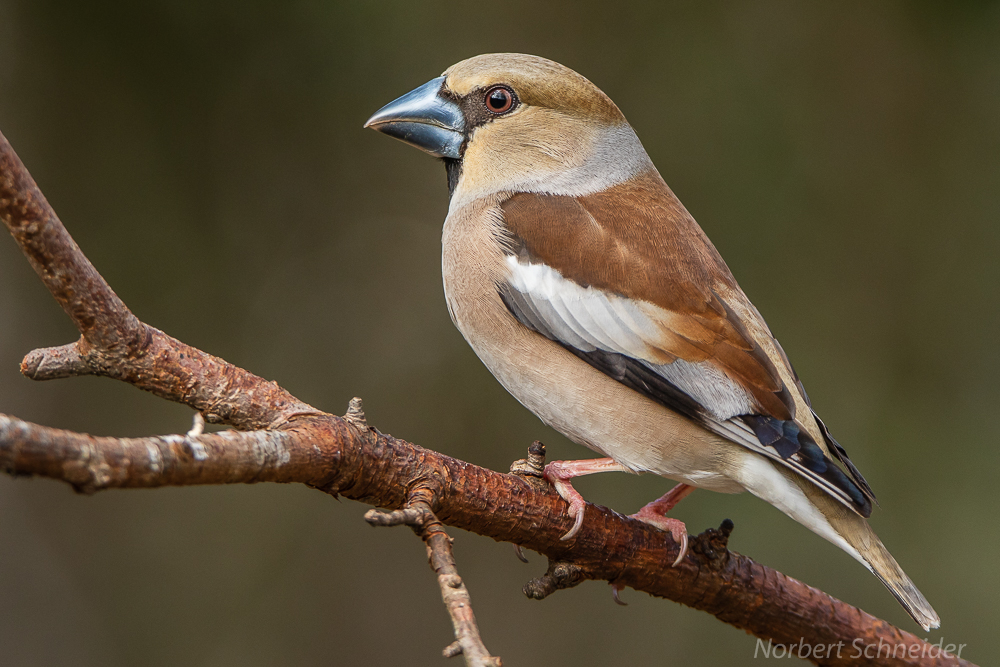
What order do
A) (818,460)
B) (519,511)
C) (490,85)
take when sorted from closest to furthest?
(519,511), (818,460), (490,85)

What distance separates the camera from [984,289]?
5625 mm

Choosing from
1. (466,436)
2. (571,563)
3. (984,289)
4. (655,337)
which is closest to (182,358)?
(571,563)

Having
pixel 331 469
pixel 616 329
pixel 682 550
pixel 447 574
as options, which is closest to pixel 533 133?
pixel 616 329

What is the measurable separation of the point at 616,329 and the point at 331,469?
1215 mm

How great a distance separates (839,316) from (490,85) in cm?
322

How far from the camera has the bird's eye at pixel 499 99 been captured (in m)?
3.57

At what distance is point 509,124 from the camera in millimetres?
3580

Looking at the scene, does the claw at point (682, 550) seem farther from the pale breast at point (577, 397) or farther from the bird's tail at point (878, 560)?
the bird's tail at point (878, 560)

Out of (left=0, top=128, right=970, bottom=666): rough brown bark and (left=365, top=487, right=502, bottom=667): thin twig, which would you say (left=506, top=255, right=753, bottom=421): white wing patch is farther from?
(left=365, top=487, right=502, bottom=667): thin twig

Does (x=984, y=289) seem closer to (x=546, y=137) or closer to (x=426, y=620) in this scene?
(x=546, y=137)

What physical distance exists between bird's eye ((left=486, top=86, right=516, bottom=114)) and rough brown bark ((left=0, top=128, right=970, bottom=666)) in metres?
1.61

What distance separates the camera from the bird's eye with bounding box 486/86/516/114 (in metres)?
3.57

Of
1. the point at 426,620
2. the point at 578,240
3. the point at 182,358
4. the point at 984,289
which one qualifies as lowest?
the point at 426,620

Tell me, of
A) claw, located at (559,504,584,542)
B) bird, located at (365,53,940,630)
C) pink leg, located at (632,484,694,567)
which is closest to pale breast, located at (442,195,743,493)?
bird, located at (365,53,940,630)
